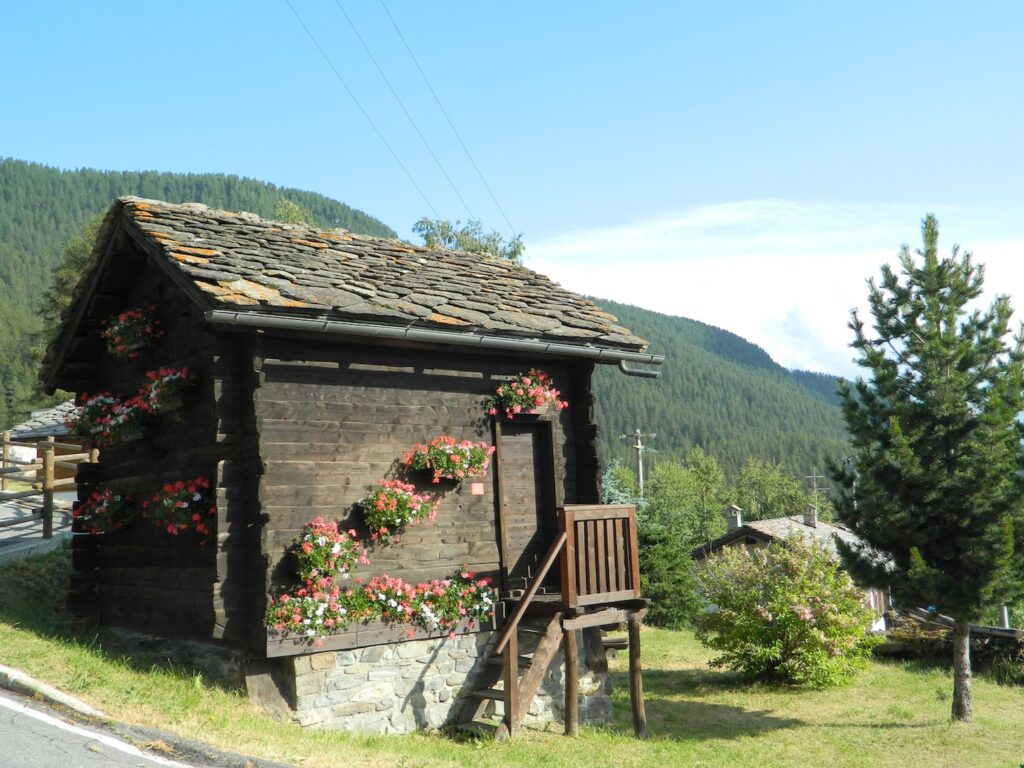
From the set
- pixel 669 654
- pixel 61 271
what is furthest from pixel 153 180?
pixel 669 654

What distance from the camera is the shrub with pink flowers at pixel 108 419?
10.9m

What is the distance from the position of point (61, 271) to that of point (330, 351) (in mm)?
31838

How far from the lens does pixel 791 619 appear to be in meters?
15.9

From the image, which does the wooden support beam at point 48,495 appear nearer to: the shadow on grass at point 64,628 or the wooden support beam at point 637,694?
the shadow on grass at point 64,628

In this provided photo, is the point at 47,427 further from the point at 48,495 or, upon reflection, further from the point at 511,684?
the point at 511,684

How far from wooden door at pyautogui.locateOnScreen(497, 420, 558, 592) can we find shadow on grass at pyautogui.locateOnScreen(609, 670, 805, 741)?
8.28 feet

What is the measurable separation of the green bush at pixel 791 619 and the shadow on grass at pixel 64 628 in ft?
32.2

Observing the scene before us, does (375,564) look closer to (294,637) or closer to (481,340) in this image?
(294,637)

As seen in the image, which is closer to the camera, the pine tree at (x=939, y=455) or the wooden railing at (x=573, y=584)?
the wooden railing at (x=573, y=584)

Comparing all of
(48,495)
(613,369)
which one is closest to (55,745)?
(48,495)

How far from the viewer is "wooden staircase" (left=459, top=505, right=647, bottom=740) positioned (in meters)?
10.5

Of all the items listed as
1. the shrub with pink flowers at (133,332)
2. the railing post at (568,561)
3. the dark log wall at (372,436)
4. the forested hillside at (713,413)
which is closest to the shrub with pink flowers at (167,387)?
the shrub with pink flowers at (133,332)

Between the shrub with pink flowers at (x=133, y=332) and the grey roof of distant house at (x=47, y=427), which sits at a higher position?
the shrub with pink flowers at (x=133, y=332)

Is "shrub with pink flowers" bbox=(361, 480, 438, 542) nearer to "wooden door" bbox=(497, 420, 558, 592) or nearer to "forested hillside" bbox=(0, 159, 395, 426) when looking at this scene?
"wooden door" bbox=(497, 420, 558, 592)
